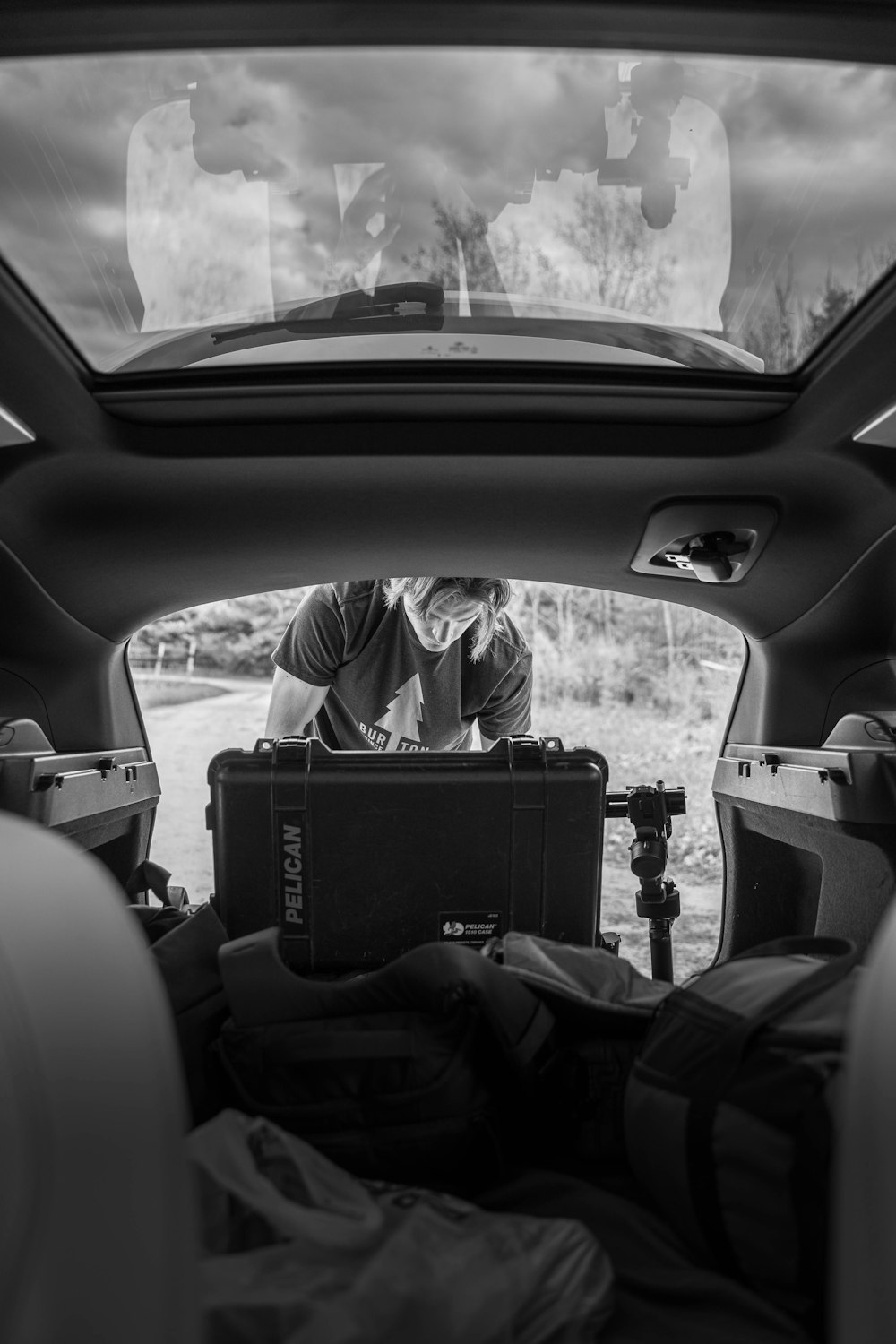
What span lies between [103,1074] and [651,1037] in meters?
0.75

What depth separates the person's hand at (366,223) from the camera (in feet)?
4.24

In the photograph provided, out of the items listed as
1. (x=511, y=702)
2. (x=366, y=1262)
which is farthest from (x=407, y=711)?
(x=366, y=1262)

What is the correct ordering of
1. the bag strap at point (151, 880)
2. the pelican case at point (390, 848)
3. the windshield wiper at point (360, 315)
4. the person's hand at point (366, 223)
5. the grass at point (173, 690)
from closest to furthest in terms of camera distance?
1. the person's hand at point (366, 223)
2. the windshield wiper at point (360, 315)
3. the pelican case at point (390, 848)
4. the bag strap at point (151, 880)
5. the grass at point (173, 690)

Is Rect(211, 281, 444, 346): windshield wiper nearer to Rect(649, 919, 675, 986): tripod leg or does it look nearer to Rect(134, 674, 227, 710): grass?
Rect(649, 919, 675, 986): tripod leg

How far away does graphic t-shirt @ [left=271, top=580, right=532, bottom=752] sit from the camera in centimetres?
242

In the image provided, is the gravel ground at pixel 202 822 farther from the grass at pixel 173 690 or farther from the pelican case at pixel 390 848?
the pelican case at pixel 390 848

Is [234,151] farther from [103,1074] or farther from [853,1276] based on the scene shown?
[853,1276]

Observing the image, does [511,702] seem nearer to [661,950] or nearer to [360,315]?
[661,950]

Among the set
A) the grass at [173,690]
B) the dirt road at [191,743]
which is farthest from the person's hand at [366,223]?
the grass at [173,690]

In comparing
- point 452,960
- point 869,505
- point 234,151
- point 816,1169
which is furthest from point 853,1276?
point 869,505

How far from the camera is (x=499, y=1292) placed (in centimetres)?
88

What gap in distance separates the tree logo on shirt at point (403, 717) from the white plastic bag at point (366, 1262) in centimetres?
139

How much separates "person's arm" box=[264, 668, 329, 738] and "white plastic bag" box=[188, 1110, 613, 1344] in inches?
55.1

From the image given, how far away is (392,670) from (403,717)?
0.12m
